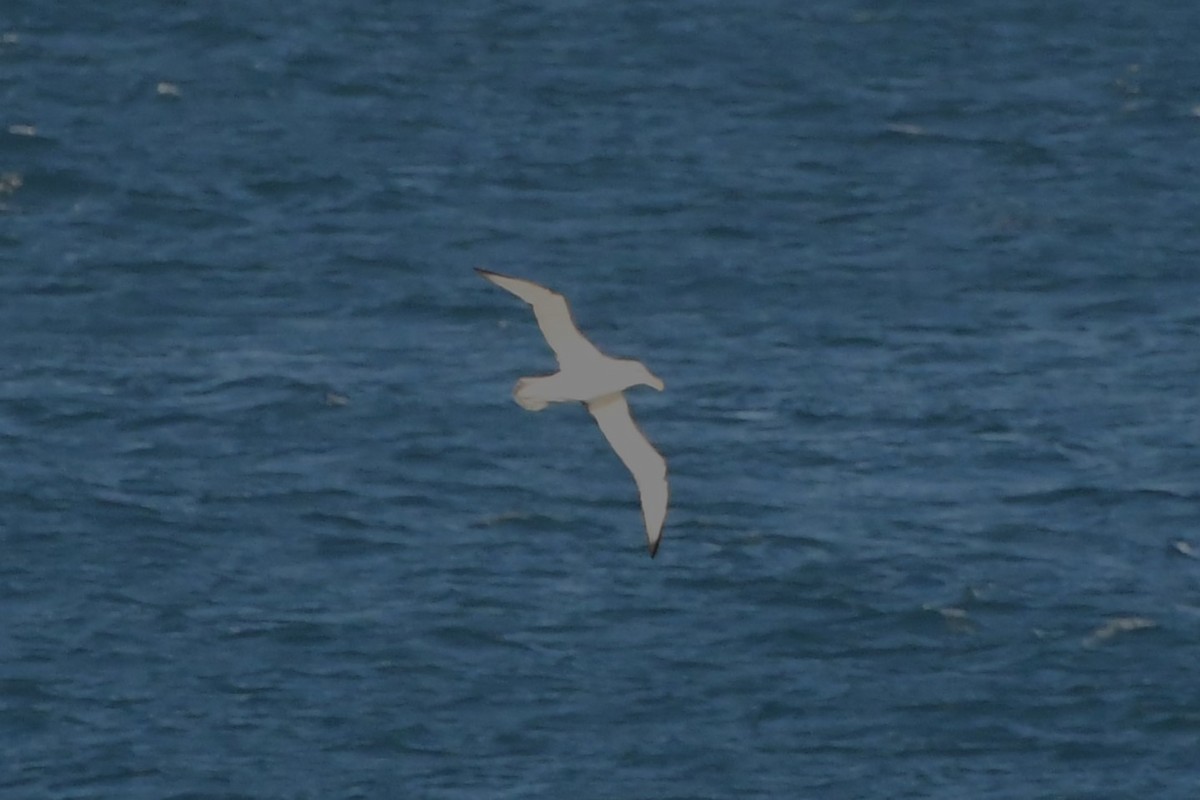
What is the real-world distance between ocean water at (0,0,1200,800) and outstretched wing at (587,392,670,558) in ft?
36.1

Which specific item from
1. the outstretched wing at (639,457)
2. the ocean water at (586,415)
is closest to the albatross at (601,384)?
the outstretched wing at (639,457)

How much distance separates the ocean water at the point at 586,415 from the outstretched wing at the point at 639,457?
1100 centimetres

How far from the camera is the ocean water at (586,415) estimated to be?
38438mm

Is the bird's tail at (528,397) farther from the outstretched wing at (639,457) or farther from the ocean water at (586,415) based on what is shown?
the ocean water at (586,415)

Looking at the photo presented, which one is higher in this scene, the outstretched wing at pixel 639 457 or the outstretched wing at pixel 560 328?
the outstretched wing at pixel 560 328

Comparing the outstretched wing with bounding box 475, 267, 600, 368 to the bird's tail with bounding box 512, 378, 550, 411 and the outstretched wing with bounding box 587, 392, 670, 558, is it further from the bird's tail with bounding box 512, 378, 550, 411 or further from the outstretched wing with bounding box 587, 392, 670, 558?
the bird's tail with bounding box 512, 378, 550, 411

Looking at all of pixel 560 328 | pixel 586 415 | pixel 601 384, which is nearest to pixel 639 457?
pixel 601 384

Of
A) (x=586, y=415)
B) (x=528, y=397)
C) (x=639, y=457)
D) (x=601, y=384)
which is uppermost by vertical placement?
(x=528, y=397)

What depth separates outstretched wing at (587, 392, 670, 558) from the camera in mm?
25750

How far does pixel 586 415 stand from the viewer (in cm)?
4900

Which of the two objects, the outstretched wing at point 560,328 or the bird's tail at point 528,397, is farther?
the outstretched wing at point 560,328

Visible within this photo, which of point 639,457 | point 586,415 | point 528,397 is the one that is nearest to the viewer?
point 528,397

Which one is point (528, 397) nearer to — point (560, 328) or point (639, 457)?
point (560, 328)

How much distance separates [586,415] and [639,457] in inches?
890
